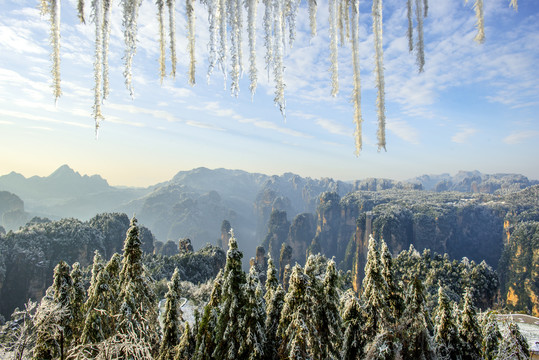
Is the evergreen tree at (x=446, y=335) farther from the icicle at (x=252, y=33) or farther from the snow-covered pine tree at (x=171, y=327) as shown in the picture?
the icicle at (x=252, y=33)

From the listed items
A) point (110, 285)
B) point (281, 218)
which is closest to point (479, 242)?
point (281, 218)

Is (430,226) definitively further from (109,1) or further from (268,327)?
(109,1)

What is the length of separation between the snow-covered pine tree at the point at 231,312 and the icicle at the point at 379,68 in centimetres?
902

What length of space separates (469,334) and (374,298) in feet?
17.0

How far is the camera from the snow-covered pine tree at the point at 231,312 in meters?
9.98

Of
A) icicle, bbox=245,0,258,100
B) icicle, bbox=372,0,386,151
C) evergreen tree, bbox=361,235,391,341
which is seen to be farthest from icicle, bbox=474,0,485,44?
evergreen tree, bbox=361,235,391,341

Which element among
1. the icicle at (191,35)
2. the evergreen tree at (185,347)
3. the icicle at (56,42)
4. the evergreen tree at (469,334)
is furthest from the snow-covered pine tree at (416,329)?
the icicle at (56,42)

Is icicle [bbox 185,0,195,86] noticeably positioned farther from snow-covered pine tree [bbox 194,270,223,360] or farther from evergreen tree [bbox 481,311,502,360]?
evergreen tree [bbox 481,311,502,360]

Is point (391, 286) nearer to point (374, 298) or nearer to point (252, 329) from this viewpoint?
point (374, 298)

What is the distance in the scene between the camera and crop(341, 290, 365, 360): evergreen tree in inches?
406

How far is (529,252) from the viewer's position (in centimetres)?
6375

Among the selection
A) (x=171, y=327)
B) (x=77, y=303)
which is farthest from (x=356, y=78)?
(x=77, y=303)

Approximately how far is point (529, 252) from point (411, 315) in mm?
79491

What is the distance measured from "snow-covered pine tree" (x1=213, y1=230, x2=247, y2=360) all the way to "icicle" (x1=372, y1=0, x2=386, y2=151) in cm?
902
